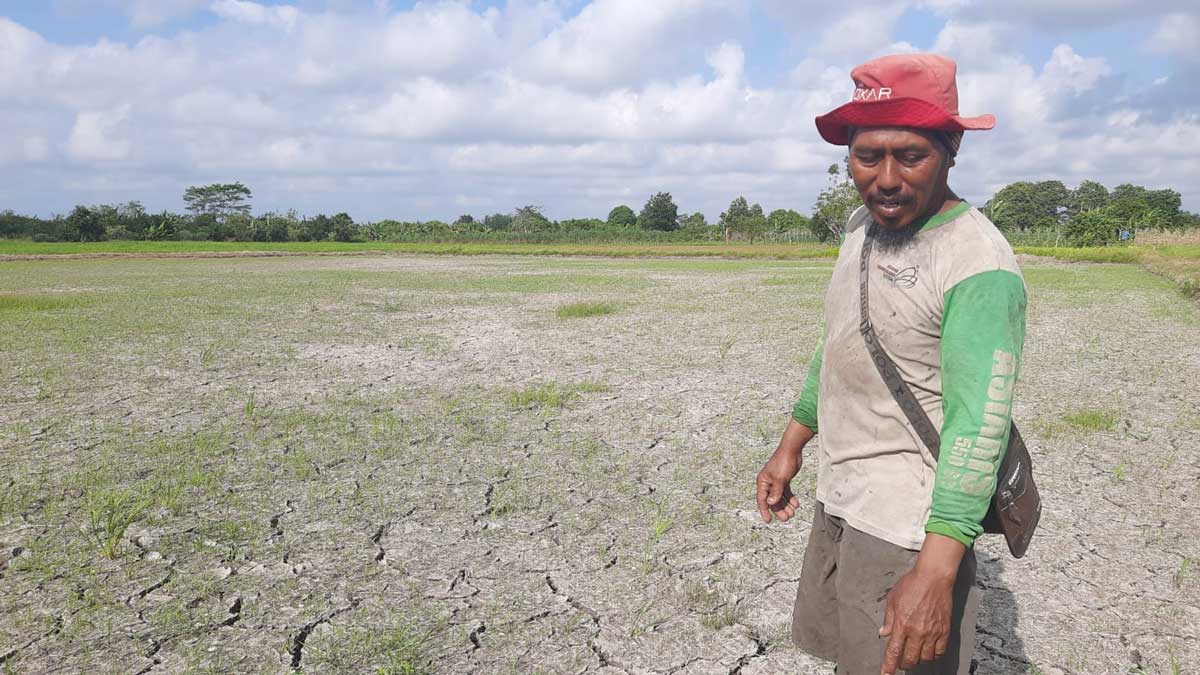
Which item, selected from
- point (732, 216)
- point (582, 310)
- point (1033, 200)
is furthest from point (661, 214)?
point (582, 310)

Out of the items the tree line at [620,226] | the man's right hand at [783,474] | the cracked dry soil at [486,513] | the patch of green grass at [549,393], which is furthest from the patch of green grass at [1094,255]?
the man's right hand at [783,474]

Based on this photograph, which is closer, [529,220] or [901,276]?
[901,276]

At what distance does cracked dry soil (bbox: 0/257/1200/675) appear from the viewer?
9.94 feet

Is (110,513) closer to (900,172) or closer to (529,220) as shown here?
(900,172)

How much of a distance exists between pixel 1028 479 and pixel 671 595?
2060 mm

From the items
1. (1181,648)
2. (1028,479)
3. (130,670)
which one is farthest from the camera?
(1181,648)

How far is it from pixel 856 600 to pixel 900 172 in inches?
35.0

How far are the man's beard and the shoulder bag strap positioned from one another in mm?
25

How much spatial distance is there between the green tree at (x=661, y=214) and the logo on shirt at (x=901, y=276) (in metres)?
95.7

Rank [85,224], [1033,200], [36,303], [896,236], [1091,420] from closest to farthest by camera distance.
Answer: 1. [896,236]
2. [1091,420]
3. [36,303]
4. [85,224]
5. [1033,200]

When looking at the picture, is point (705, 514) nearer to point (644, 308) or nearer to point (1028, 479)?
point (1028, 479)

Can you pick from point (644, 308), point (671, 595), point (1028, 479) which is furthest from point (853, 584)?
point (644, 308)

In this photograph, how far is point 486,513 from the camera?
14.3 feet

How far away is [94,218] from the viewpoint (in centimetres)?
5844
